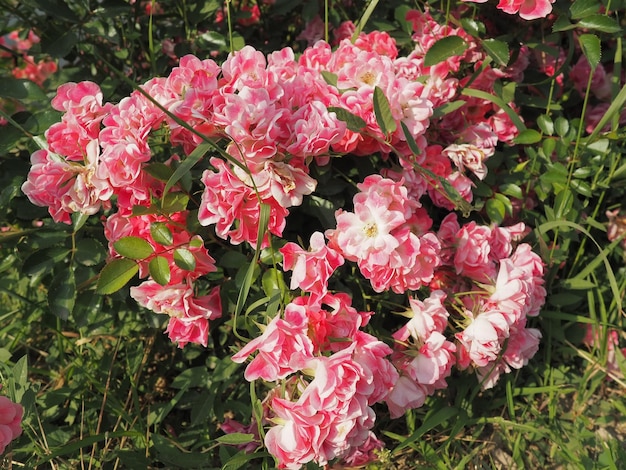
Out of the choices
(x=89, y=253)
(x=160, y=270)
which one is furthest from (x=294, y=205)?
(x=89, y=253)

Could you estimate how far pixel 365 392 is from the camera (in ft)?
3.76

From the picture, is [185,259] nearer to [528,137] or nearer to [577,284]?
[528,137]

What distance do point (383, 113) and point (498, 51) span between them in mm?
447

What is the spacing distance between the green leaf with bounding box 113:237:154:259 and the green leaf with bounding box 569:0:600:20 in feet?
3.65

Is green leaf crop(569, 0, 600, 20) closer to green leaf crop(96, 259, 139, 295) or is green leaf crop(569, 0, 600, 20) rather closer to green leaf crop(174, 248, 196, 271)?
green leaf crop(174, 248, 196, 271)

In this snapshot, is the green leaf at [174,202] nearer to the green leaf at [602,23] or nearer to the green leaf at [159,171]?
the green leaf at [159,171]

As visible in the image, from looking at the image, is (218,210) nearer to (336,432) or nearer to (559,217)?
(336,432)

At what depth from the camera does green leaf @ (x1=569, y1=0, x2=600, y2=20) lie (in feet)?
4.76

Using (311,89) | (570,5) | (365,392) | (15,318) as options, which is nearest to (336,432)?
(365,392)

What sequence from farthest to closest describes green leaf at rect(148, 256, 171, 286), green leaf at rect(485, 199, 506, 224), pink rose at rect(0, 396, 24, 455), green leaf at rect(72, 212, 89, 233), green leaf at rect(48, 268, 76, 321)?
green leaf at rect(485, 199, 506, 224)
green leaf at rect(48, 268, 76, 321)
green leaf at rect(72, 212, 89, 233)
green leaf at rect(148, 256, 171, 286)
pink rose at rect(0, 396, 24, 455)

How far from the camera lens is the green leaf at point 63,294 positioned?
1439 millimetres

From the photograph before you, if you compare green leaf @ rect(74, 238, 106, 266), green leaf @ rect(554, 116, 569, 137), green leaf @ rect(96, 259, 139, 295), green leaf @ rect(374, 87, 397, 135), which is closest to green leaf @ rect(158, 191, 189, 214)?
green leaf @ rect(96, 259, 139, 295)

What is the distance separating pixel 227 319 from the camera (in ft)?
5.28

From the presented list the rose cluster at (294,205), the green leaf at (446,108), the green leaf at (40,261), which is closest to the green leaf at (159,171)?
the rose cluster at (294,205)
